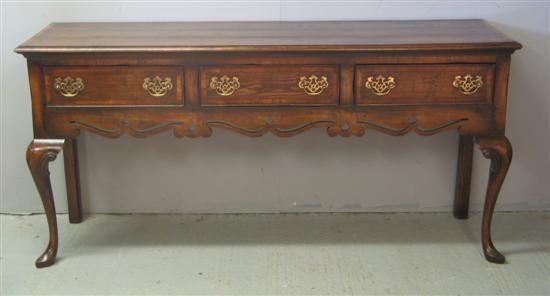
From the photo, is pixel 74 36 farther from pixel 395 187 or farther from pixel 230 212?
pixel 395 187

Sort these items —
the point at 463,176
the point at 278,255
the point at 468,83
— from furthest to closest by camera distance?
the point at 463,176 < the point at 278,255 < the point at 468,83

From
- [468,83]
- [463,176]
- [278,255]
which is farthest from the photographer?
[463,176]

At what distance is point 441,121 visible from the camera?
93.0 inches

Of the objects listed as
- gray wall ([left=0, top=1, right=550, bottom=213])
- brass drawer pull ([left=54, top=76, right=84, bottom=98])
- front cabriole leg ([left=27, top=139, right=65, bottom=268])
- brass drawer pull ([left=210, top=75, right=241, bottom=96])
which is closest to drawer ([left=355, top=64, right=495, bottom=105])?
brass drawer pull ([left=210, top=75, right=241, bottom=96])

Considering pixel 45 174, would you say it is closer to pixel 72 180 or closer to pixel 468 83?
pixel 72 180

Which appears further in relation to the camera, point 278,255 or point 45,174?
point 278,255

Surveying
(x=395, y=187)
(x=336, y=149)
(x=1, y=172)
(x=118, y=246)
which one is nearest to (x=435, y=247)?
(x=395, y=187)

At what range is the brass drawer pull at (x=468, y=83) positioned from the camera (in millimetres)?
2316

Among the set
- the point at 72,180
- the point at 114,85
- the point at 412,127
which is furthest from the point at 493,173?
the point at 72,180

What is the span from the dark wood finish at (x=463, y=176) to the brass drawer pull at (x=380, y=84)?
61cm

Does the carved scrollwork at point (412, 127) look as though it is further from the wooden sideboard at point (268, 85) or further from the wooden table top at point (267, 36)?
the wooden table top at point (267, 36)

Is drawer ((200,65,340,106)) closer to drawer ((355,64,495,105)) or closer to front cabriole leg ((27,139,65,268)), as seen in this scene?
drawer ((355,64,495,105))

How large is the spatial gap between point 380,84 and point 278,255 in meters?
Result: 0.70

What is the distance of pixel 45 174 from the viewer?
2465 mm
